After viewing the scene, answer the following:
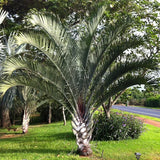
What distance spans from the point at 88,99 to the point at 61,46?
178 cm

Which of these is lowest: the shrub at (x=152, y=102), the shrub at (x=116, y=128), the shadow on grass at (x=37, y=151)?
the shadow on grass at (x=37, y=151)

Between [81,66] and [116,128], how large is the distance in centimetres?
361

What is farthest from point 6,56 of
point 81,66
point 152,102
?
point 152,102

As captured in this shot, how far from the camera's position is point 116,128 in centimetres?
762

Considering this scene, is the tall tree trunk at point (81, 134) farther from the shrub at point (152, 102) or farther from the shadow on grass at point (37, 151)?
the shrub at point (152, 102)

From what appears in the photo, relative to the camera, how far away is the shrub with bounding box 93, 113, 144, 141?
766 centimetres

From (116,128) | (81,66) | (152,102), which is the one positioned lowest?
(116,128)

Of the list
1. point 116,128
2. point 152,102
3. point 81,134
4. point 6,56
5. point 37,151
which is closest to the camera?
point 6,56

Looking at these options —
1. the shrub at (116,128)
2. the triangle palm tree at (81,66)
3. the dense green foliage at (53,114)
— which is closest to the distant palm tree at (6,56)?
the triangle palm tree at (81,66)

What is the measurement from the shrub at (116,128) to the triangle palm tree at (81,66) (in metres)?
2.44

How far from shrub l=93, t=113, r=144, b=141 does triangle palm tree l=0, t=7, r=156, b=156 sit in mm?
2437

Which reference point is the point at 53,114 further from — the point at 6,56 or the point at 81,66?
the point at 6,56

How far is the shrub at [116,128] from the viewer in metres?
7.66

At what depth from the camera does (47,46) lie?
16.1ft
